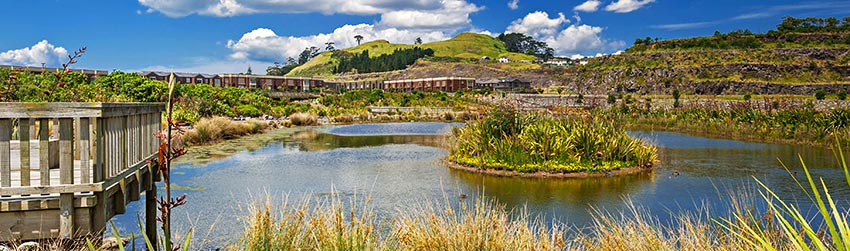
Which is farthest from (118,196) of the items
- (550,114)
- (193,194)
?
(550,114)

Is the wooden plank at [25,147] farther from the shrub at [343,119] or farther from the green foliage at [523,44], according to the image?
the green foliage at [523,44]

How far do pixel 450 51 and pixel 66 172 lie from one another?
161629mm

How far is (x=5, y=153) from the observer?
4.91 metres

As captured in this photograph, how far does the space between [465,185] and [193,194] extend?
5.36 metres

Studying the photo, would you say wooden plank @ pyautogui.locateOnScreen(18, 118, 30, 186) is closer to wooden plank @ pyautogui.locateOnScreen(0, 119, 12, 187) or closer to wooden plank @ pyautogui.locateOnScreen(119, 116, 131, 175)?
wooden plank @ pyautogui.locateOnScreen(0, 119, 12, 187)

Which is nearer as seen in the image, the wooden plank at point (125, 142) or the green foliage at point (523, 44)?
the wooden plank at point (125, 142)

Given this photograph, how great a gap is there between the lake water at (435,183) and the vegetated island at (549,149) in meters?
0.62

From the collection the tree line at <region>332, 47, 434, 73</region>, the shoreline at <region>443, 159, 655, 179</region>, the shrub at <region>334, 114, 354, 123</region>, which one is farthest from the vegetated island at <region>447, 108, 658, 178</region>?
the tree line at <region>332, 47, 434, 73</region>

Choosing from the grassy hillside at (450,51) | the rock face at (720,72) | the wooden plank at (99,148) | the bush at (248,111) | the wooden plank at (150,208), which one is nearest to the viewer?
the wooden plank at (99,148)

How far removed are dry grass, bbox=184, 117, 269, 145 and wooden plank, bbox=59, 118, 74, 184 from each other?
17.2 meters

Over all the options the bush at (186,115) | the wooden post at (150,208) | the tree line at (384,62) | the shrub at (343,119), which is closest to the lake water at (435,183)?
the wooden post at (150,208)

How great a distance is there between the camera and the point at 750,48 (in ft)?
240

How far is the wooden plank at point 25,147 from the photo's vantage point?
4891 millimetres

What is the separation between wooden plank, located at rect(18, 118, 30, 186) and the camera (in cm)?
489
